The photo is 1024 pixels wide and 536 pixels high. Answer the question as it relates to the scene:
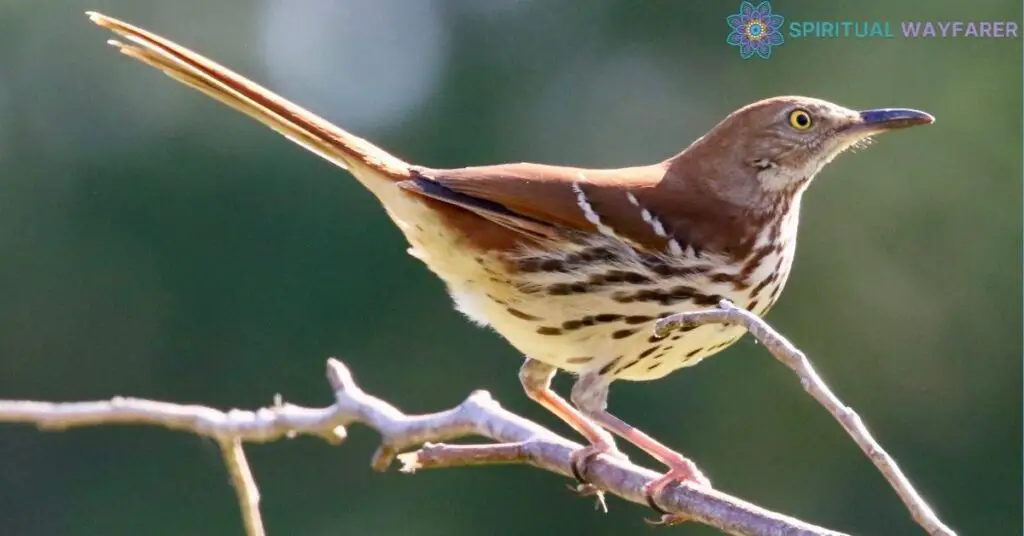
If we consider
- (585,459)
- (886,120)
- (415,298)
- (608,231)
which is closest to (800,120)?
(886,120)

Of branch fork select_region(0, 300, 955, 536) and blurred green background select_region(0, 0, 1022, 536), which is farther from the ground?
blurred green background select_region(0, 0, 1022, 536)

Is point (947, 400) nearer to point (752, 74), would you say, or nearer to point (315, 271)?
point (752, 74)

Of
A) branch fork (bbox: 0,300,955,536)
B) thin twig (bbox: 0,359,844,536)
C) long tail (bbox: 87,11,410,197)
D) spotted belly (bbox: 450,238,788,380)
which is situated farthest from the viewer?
spotted belly (bbox: 450,238,788,380)

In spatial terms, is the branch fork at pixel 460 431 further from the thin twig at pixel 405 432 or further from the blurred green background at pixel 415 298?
the blurred green background at pixel 415 298

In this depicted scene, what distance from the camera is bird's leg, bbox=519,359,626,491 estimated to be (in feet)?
9.77

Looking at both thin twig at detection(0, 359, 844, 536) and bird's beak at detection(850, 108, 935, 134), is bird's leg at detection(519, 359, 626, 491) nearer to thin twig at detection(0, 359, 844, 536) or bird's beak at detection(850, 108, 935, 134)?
thin twig at detection(0, 359, 844, 536)

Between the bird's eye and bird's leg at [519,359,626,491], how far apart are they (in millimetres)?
741

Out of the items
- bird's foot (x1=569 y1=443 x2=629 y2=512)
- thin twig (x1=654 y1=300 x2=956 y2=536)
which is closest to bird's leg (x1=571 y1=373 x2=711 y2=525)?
bird's foot (x1=569 y1=443 x2=629 y2=512)

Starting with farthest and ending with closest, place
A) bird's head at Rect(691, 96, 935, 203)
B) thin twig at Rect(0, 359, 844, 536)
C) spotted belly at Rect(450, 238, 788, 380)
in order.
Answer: bird's head at Rect(691, 96, 935, 203), spotted belly at Rect(450, 238, 788, 380), thin twig at Rect(0, 359, 844, 536)

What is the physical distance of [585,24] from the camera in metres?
10.1

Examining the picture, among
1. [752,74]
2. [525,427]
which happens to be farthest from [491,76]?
[525,427]

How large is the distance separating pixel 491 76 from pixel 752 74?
1567 mm

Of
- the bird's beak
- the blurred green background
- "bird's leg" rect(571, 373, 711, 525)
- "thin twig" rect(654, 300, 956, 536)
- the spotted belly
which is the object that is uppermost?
the blurred green background

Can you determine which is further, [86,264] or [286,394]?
[86,264]
